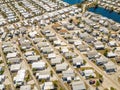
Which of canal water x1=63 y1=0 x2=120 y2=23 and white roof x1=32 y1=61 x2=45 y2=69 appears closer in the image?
white roof x1=32 y1=61 x2=45 y2=69

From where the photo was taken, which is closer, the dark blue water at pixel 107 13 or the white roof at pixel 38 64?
the white roof at pixel 38 64

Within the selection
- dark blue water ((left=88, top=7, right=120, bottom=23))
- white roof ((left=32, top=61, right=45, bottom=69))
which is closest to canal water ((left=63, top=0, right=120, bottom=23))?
dark blue water ((left=88, top=7, right=120, bottom=23))

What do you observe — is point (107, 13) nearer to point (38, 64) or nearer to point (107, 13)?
point (107, 13)

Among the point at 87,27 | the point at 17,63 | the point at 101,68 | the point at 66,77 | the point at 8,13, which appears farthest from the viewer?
the point at 8,13

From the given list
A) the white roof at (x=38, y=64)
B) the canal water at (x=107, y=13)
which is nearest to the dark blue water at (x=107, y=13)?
the canal water at (x=107, y=13)

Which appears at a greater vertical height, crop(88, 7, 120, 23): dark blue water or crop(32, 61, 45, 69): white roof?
crop(88, 7, 120, 23): dark blue water

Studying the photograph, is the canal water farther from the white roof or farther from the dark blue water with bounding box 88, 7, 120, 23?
the white roof

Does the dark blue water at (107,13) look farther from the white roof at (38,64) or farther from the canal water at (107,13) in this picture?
the white roof at (38,64)

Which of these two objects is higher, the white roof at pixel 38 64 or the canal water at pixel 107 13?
the canal water at pixel 107 13

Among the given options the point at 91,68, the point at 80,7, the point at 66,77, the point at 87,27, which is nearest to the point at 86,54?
the point at 91,68

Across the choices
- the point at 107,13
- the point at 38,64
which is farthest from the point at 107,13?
the point at 38,64

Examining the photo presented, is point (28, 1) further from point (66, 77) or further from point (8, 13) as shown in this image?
point (66, 77)
